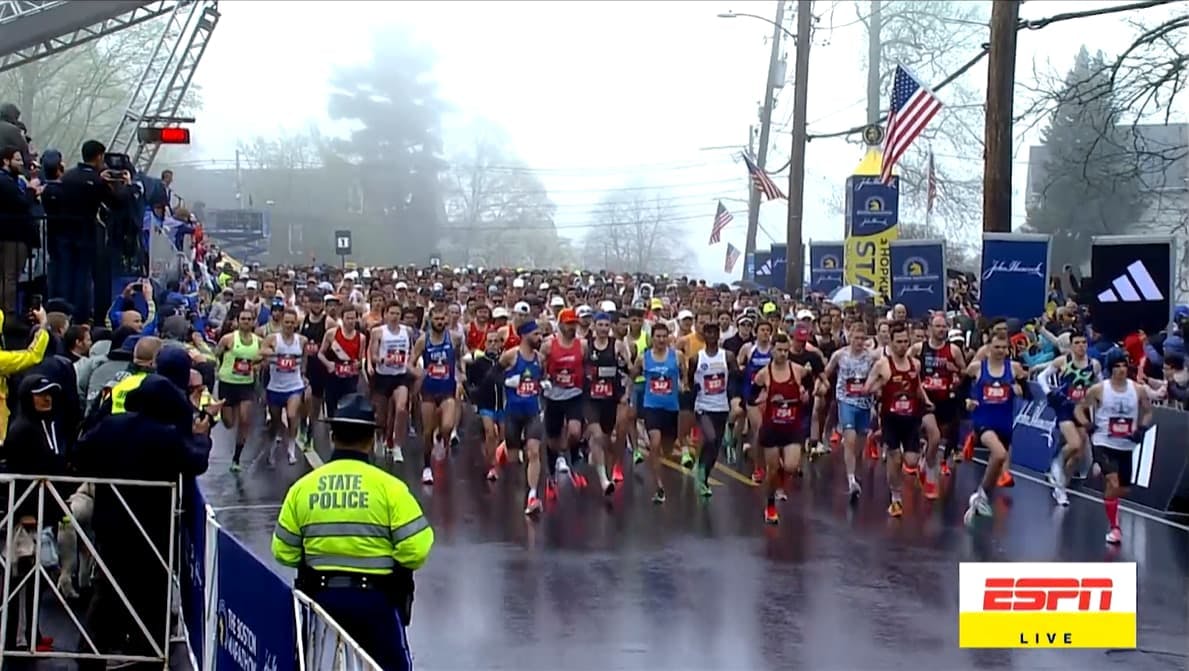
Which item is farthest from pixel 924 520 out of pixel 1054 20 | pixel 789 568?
pixel 1054 20

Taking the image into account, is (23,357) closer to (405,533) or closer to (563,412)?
(405,533)

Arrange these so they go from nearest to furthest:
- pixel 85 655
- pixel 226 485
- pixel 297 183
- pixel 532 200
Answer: pixel 85 655 < pixel 226 485 < pixel 297 183 < pixel 532 200

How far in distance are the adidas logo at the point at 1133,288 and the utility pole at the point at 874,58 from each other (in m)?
26.2

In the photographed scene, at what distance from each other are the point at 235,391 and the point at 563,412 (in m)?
3.65

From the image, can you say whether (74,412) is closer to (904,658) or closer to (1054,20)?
(904,658)

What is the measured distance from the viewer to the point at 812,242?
3050 cm

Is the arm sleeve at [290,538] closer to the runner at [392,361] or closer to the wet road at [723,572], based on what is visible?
the wet road at [723,572]

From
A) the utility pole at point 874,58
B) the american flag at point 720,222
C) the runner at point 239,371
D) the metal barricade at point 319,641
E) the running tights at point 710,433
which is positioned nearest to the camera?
the metal barricade at point 319,641

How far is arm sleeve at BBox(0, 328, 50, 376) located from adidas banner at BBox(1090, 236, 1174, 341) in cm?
1199

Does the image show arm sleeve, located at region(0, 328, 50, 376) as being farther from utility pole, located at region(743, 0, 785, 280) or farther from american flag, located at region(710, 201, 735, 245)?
american flag, located at region(710, 201, 735, 245)

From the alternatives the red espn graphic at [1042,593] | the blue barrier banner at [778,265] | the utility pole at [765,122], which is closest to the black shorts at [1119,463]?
the red espn graphic at [1042,593]

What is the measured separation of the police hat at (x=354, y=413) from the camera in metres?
5.62

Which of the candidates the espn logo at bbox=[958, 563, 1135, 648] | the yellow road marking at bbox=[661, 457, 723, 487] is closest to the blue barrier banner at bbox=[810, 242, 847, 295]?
the yellow road marking at bbox=[661, 457, 723, 487]

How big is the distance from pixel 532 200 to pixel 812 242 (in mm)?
60477
